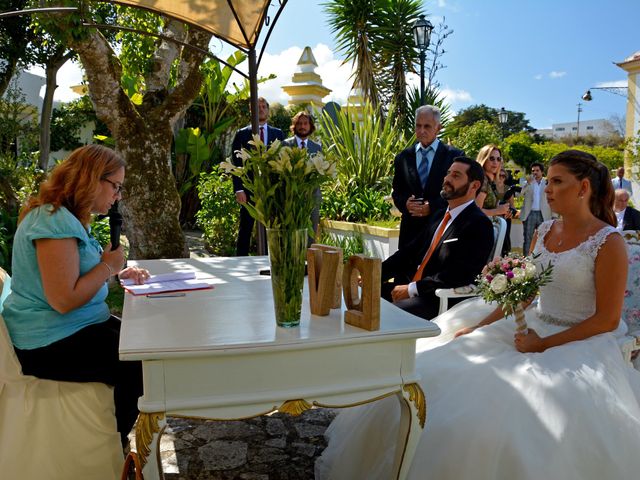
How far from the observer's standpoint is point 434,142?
17.8ft

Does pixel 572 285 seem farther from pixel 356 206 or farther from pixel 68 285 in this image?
pixel 356 206

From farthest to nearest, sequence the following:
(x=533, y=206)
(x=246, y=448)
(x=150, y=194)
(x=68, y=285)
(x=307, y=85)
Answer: (x=307, y=85) < (x=533, y=206) < (x=150, y=194) < (x=246, y=448) < (x=68, y=285)

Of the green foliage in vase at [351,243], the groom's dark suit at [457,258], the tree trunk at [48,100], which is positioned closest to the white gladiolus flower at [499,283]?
the groom's dark suit at [457,258]

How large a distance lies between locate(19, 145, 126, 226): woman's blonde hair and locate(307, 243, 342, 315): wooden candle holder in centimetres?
106

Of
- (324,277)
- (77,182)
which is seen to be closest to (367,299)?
(324,277)

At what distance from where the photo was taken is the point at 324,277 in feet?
7.56

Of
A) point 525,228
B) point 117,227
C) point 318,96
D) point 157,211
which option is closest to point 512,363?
point 117,227

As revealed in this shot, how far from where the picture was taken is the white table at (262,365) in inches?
76.0

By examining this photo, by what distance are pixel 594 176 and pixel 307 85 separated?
14.0 meters

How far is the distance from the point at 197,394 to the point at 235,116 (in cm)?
1288

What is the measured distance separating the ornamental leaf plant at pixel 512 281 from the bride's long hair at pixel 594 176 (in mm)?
384

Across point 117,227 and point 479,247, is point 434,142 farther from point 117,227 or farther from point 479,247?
point 117,227

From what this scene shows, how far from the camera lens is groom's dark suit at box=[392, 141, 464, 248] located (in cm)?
536

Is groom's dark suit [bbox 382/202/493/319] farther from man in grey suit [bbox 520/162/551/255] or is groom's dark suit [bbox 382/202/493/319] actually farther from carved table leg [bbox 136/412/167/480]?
man in grey suit [bbox 520/162/551/255]
